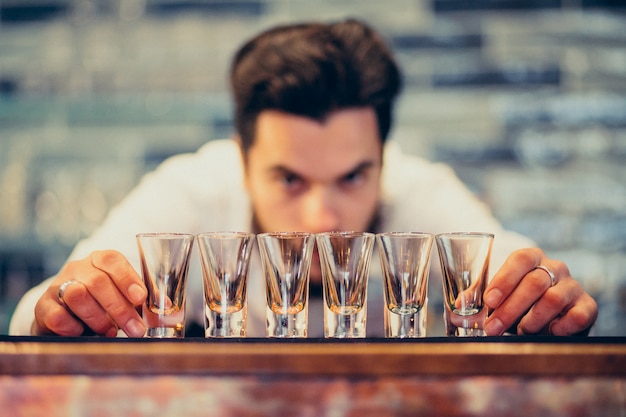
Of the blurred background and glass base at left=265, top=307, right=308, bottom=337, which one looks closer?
glass base at left=265, top=307, right=308, bottom=337

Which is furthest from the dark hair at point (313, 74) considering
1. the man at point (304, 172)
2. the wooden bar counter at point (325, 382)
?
the wooden bar counter at point (325, 382)

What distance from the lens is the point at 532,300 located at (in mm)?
977

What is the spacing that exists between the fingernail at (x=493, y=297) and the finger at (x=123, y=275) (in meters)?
0.43

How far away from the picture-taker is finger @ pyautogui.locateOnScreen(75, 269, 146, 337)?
955mm

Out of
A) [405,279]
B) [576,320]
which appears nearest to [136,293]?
[405,279]

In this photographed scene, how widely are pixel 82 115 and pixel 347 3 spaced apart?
3.33 feet

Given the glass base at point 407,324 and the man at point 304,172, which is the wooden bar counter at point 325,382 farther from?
the man at point 304,172

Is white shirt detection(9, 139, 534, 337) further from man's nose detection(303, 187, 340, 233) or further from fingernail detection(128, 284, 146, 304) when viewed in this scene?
fingernail detection(128, 284, 146, 304)

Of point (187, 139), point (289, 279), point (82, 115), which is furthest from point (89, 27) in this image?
point (289, 279)

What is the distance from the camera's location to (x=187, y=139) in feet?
8.95

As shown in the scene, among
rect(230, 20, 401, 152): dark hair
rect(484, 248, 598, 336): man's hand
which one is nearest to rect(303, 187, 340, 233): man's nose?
rect(230, 20, 401, 152): dark hair

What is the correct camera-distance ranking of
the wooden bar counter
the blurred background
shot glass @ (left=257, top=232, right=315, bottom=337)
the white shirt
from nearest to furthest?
the wooden bar counter
shot glass @ (left=257, top=232, right=315, bottom=337)
the white shirt
the blurred background

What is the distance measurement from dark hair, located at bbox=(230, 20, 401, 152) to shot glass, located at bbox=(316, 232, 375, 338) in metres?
0.84

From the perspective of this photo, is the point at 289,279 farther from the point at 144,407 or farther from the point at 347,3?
the point at 347,3
